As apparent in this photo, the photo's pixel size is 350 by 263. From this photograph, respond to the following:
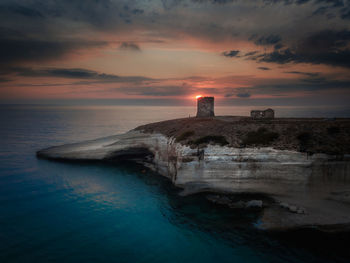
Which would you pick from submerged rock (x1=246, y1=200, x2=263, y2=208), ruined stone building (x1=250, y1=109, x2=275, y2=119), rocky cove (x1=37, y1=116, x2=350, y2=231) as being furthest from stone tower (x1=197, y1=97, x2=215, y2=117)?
submerged rock (x1=246, y1=200, x2=263, y2=208)

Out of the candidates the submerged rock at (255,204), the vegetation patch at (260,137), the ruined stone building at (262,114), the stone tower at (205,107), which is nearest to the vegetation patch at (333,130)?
the vegetation patch at (260,137)

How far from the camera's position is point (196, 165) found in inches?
1060

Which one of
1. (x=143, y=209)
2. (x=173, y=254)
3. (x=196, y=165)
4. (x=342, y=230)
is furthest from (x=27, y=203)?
(x=342, y=230)

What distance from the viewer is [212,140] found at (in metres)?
28.4

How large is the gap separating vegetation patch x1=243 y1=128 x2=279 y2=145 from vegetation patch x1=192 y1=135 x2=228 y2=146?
2.74 m

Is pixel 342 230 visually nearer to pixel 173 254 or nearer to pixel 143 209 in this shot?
pixel 173 254

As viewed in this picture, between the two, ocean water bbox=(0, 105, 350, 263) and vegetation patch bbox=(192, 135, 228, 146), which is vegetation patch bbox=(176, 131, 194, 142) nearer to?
vegetation patch bbox=(192, 135, 228, 146)

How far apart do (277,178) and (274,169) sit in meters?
1.05

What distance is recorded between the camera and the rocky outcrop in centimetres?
2012

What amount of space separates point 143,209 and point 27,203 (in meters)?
14.0

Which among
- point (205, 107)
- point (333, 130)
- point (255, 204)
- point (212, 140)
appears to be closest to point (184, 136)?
point (212, 140)

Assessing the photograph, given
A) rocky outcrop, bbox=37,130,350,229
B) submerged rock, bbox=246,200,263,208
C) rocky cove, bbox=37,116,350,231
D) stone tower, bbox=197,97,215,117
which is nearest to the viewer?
rocky outcrop, bbox=37,130,350,229

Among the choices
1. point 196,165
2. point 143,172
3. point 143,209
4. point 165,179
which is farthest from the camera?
point 143,172

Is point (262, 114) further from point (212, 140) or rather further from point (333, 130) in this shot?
point (212, 140)
